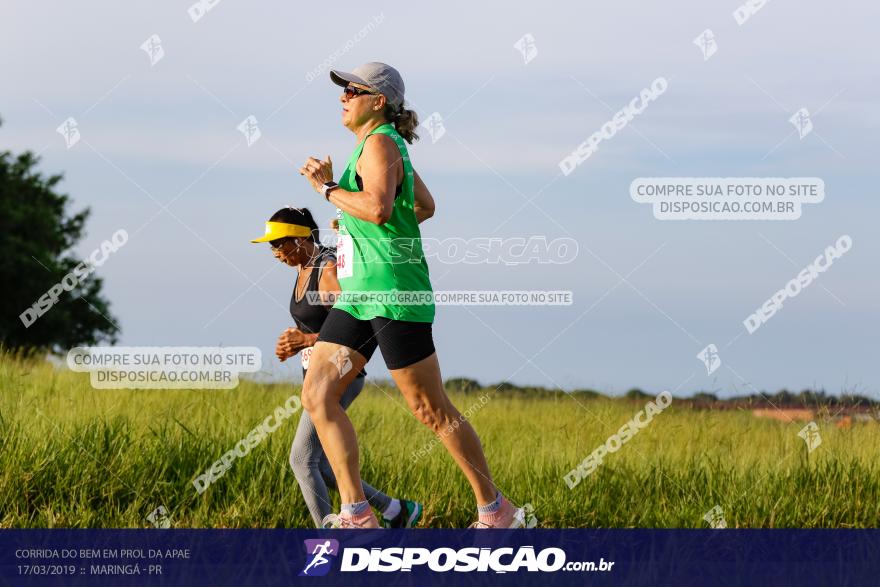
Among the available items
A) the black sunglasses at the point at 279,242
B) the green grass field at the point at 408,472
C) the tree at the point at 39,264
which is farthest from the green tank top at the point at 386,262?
the tree at the point at 39,264

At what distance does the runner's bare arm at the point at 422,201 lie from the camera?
6.24 metres

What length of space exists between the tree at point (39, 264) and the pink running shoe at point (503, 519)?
19884 mm

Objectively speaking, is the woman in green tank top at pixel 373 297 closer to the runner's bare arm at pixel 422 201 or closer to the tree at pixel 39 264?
the runner's bare arm at pixel 422 201

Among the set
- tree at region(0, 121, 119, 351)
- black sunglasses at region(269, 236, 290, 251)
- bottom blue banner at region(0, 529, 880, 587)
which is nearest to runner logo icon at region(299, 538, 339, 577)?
bottom blue banner at region(0, 529, 880, 587)

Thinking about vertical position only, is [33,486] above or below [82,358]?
below

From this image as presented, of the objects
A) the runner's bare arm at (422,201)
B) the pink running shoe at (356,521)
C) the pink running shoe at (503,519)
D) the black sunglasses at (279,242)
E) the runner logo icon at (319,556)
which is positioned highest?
the runner's bare arm at (422,201)

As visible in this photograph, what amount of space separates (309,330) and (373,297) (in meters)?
0.66

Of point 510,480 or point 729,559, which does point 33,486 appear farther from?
point 729,559

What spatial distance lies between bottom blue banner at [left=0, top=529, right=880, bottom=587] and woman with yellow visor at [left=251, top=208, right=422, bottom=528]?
0.82 ft

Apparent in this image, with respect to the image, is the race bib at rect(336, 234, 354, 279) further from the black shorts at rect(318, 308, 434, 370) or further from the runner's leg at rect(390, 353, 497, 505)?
the runner's leg at rect(390, 353, 497, 505)

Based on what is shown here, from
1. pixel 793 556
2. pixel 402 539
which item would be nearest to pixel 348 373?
pixel 402 539

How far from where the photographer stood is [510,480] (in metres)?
7.29

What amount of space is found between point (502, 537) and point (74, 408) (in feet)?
13.3

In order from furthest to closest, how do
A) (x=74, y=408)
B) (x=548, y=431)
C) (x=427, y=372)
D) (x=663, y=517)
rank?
(x=548, y=431)
(x=74, y=408)
(x=663, y=517)
(x=427, y=372)
